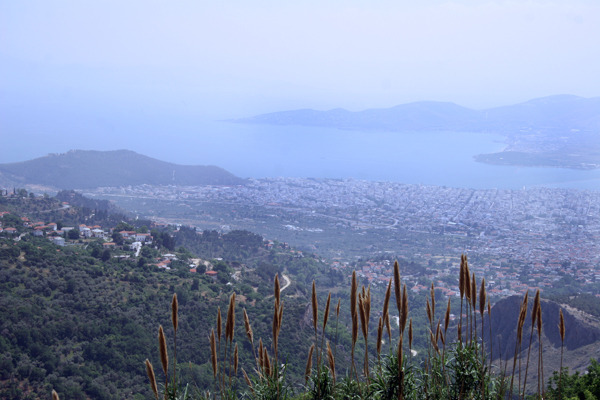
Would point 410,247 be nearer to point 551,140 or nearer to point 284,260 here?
point 284,260

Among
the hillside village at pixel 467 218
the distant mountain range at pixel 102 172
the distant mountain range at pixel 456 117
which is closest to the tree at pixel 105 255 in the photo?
the hillside village at pixel 467 218

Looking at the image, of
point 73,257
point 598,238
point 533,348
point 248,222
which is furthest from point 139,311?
point 598,238

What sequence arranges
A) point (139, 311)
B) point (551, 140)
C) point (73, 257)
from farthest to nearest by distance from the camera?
point (551, 140) < point (73, 257) < point (139, 311)

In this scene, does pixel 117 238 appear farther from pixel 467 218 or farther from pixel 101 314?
pixel 467 218

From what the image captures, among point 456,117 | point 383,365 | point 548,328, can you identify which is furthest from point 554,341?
point 456,117

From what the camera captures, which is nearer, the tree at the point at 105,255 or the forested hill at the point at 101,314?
the forested hill at the point at 101,314

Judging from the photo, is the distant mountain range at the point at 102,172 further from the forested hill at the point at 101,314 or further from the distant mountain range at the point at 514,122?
the distant mountain range at the point at 514,122

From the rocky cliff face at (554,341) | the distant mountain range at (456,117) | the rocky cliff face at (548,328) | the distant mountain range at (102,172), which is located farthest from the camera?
the distant mountain range at (456,117)
